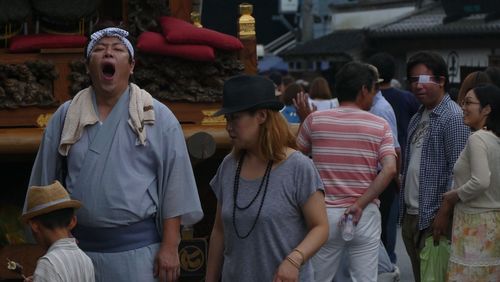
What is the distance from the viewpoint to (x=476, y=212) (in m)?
7.20

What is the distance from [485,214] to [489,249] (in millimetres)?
210

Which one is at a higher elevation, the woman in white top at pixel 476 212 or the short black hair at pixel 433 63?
the short black hair at pixel 433 63

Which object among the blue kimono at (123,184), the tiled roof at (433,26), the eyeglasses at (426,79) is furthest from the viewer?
the tiled roof at (433,26)

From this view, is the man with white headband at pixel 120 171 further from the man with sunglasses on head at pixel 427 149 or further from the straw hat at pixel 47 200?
the man with sunglasses on head at pixel 427 149

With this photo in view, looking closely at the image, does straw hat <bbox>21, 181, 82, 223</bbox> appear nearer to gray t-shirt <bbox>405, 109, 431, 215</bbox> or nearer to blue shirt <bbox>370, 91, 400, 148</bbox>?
gray t-shirt <bbox>405, 109, 431, 215</bbox>

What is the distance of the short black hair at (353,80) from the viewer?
25.0 feet

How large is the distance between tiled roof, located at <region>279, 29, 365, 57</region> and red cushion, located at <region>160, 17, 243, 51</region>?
21.2m

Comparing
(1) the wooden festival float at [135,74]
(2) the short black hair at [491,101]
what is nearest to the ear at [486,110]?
(2) the short black hair at [491,101]

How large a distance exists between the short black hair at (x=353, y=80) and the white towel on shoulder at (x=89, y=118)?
7.53 ft

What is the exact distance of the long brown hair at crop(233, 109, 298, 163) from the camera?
17.0 ft

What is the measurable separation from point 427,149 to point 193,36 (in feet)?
5.34

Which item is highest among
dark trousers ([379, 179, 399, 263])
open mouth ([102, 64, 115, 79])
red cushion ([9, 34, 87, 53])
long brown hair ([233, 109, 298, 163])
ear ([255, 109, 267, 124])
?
red cushion ([9, 34, 87, 53])

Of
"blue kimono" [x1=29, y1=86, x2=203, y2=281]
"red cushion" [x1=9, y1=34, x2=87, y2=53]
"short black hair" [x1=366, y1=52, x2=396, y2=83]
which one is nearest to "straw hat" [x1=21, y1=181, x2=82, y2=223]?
"blue kimono" [x1=29, y1=86, x2=203, y2=281]

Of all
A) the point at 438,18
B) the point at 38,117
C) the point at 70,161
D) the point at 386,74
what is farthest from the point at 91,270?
the point at 438,18
